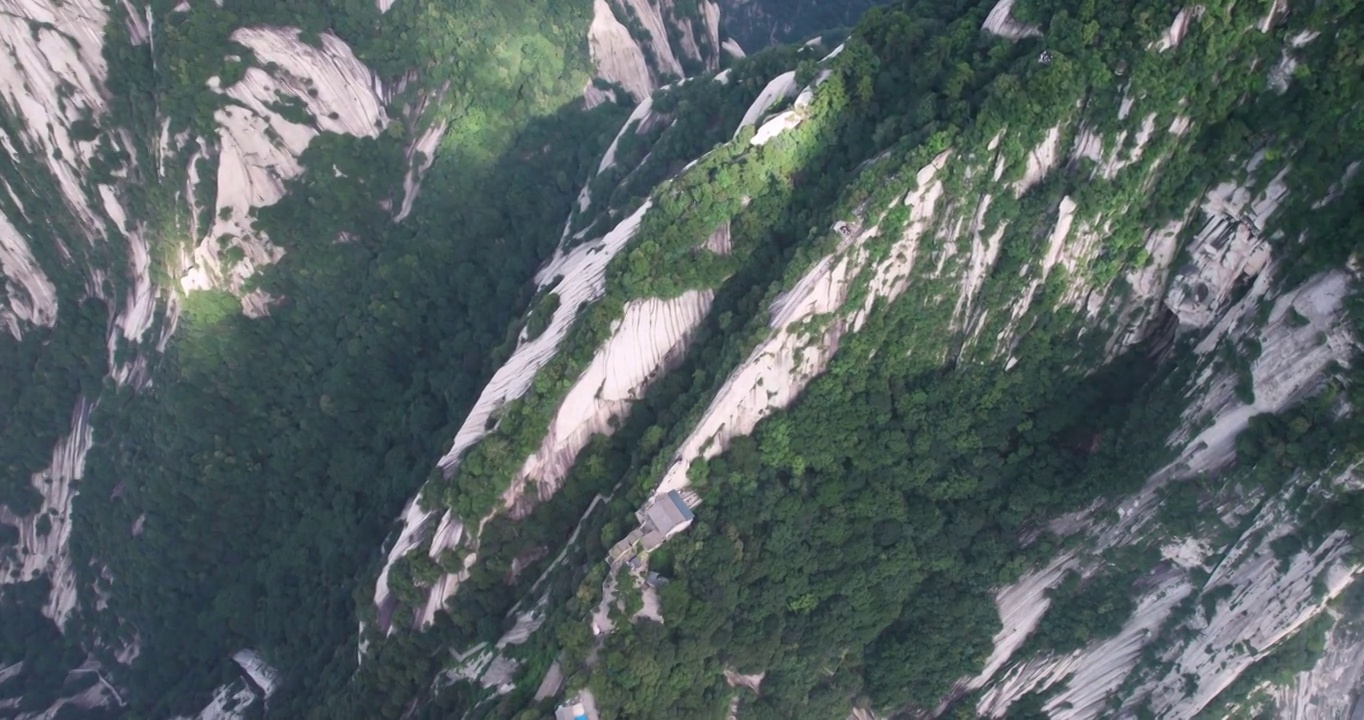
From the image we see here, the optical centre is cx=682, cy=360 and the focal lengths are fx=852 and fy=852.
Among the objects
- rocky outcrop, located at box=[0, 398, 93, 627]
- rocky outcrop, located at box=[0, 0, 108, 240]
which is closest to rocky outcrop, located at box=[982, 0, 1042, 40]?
rocky outcrop, located at box=[0, 0, 108, 240]

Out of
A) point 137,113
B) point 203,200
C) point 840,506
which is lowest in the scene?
point 840,506

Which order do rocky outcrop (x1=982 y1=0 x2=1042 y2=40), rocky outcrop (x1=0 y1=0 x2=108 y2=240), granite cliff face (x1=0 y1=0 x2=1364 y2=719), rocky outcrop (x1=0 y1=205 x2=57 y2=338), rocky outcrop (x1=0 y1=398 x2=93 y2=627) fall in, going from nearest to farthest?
1. granite cliff face (x1=0 y1=0 x2=1364 y2=719)
2. rocky outcrop (x1=982 y1=0 x2=1042 y2=40)
3. rocky outcrop (x1=0 y1=0 x2=108 y2=240)
4. rocky outcrop (x1=0 y1=205 x2=57 y2=338)
5. rocky outcrop (x1=0 y1=398 x2=93 y2=627)

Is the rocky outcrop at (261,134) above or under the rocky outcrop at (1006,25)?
above

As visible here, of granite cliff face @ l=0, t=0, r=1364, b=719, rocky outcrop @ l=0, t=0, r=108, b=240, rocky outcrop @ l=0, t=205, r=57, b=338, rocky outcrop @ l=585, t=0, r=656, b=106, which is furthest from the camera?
rocky outcrop @ l=585, t=0, r=656, b=106

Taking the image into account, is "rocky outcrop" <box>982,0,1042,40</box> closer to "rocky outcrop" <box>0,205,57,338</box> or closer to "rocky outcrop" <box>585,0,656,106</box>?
"rocky outcrop" <box>585,0,656,106</box>

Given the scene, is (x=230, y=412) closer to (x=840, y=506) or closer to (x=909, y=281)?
(x=840, y=506)

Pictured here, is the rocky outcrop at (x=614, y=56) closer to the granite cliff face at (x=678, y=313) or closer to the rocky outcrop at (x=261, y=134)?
the granite cliff face at (x=678, y=313)

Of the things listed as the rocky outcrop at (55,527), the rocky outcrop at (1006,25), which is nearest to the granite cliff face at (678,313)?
the rocky outcrop at (1006,25)

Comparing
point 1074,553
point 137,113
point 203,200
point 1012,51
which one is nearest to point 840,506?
point 1074,553
